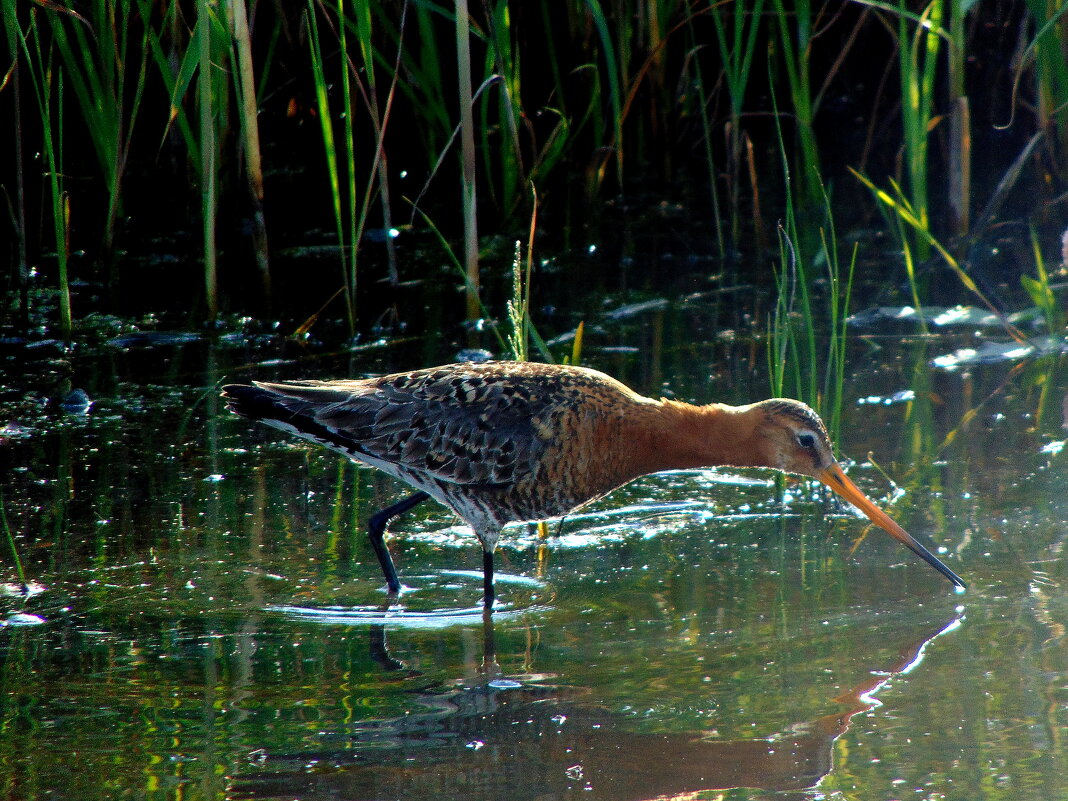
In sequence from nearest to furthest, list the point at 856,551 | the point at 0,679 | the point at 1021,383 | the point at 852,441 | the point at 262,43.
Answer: the point at 0,679 < the point at 856,551 < the point at 852,441 < the point at 1021,383 < the point at 262,43

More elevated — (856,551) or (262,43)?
(262,43)

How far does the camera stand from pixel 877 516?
423 centimetres

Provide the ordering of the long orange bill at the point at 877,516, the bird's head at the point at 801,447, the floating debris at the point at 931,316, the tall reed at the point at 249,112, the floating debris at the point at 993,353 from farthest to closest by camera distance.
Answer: the floating debris at the point at 931,316, the tall reed at the point at 249,112, the floating debris at the point at 993,353, the bird's head at the point at 801,447, the long orange bill at the point at 877,516

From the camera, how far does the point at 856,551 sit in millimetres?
4258

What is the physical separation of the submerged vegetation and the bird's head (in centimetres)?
128

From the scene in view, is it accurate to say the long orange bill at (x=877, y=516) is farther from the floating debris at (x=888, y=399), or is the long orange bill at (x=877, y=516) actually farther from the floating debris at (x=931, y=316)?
the floating debris at (x=931, y=316)

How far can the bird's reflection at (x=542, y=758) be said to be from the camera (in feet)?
9.76

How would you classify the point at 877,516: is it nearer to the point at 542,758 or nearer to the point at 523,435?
the point at 523,435

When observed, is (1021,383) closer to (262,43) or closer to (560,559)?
(560,559)

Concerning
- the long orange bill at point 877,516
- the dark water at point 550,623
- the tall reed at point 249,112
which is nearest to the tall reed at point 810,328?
the dark water at point 550,623

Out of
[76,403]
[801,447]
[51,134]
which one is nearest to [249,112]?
[51,134]

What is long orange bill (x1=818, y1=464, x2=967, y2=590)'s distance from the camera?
3936mm

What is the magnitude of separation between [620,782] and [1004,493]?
2.13 metres

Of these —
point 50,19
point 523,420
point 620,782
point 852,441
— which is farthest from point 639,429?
point 50,19
